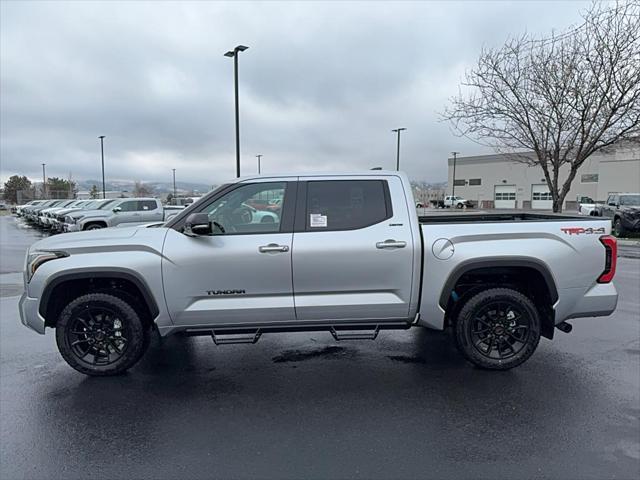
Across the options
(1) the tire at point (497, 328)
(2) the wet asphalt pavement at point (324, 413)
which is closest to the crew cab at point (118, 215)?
(2) the wet asphalt pavement at point (324, 413)

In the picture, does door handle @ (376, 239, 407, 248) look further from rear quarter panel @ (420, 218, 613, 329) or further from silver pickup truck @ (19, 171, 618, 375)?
rear quarter panel @ (420, 218, 613, 329)

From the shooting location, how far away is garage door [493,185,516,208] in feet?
222

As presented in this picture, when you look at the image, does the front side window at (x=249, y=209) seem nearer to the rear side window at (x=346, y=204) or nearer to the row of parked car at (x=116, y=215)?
the rear side window at (x=346, y=204)

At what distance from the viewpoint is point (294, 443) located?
3.19 m

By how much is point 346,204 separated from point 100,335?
266 cm

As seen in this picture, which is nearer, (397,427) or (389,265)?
(397,427)

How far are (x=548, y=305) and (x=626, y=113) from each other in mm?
14875

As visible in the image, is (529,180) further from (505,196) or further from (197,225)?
(197,225)

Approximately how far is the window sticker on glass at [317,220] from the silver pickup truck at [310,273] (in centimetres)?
1

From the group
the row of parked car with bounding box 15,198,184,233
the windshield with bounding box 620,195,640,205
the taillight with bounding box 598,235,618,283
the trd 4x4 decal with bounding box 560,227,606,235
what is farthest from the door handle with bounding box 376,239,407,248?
the windshield with bounding box 620,195,640,205

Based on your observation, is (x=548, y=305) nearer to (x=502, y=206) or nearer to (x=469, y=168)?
(x=502, y=206)

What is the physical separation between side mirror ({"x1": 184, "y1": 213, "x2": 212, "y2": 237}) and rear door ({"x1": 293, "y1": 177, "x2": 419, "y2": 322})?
0.80m

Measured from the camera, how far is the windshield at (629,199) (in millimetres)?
19859

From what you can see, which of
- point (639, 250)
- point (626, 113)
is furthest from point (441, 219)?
point (626, 113)
